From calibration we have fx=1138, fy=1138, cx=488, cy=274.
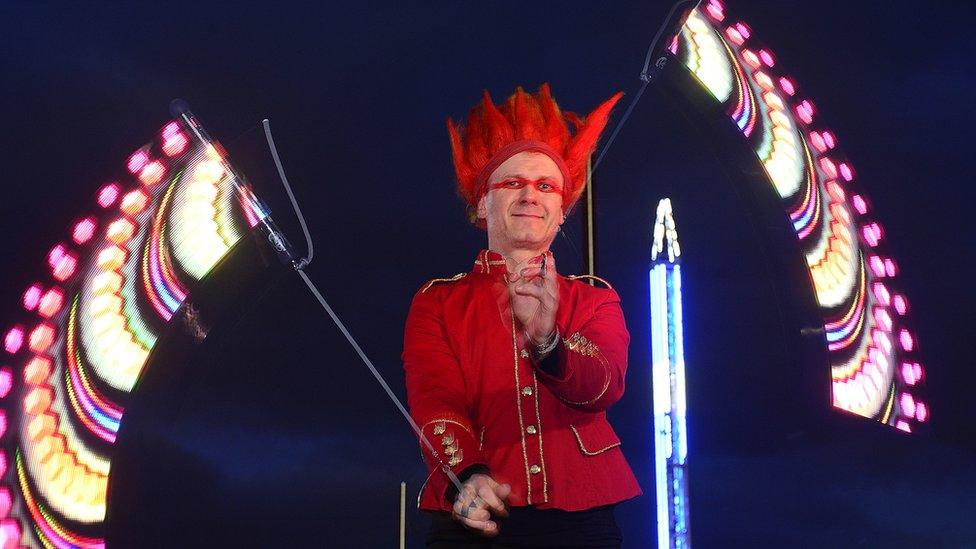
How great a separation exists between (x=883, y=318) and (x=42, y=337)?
6.25ft

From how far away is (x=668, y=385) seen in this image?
359 centimetres

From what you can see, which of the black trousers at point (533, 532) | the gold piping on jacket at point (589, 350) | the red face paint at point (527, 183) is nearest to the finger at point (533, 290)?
the gold piping on jacket at point (589, 350)

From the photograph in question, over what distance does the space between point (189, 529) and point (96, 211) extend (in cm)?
115

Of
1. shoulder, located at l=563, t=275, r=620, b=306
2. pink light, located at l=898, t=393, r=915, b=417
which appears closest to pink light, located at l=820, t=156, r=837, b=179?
pink light, located at l=898, t=393, r=915, b=417

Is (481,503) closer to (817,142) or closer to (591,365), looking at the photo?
(591,365)

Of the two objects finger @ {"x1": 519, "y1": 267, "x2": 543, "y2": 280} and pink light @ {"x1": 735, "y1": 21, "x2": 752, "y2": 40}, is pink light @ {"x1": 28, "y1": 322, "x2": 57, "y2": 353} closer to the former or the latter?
finger @ {"x1": 519, "y1": 267, "x2": 543, "y2": 280}

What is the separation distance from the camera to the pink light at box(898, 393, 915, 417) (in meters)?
2.69

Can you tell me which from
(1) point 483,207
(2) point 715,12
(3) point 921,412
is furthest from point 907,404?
(1) point 483,207

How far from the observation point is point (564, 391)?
175cm

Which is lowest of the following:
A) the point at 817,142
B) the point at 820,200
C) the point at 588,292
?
the point at 588,292

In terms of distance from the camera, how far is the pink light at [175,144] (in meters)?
2.45

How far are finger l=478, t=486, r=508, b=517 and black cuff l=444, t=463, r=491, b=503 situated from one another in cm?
6

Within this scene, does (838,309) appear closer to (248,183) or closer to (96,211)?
(248,183)

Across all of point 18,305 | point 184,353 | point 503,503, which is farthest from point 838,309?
point 18,305
